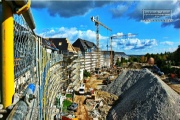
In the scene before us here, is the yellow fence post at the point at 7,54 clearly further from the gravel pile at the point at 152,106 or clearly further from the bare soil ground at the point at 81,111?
the bare soil ground at the point at 81,111

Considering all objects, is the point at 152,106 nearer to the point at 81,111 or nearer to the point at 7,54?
the point at 81,111

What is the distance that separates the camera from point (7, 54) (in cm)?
263

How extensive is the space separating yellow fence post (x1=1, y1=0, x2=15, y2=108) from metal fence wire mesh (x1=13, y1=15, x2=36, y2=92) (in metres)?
0.39

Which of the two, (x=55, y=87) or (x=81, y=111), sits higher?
(x=55, y=87)

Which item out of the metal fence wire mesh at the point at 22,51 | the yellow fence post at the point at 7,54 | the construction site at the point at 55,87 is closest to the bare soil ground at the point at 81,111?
the construction site at the point at 55,87

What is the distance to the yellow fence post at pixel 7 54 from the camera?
8.57 ft

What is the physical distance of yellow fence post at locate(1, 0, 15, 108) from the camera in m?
2.61

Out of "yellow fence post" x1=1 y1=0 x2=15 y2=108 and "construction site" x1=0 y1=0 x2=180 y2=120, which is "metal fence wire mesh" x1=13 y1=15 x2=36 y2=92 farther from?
"yellow fence post" x1=1 y1=0 x2=15 y2=108

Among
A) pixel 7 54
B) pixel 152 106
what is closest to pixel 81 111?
pixel 152 106

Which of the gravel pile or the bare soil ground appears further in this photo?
the bare soil ground

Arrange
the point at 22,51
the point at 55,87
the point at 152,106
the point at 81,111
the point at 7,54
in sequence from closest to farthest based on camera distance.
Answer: the point at 7,54 → the point at 22,51 → the point at 55,87 → the point at 152,106 → the point at 81,111

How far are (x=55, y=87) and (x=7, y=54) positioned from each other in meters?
9.92

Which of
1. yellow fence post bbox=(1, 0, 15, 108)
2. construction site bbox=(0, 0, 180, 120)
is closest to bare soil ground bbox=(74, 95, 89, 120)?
construction site bbox=(0, 0, 180, 120)

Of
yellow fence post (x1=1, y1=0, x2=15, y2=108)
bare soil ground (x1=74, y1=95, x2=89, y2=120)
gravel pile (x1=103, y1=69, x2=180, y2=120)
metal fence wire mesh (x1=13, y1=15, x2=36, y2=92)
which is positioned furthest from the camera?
bare soil ground (x1=74, y1=95, x2=89, y2=120)
